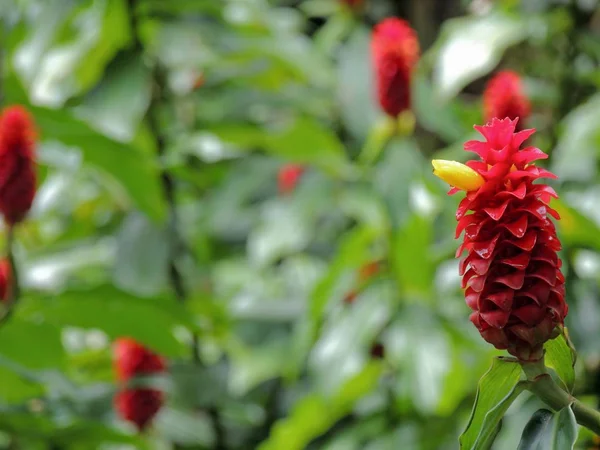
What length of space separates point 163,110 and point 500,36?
64cm

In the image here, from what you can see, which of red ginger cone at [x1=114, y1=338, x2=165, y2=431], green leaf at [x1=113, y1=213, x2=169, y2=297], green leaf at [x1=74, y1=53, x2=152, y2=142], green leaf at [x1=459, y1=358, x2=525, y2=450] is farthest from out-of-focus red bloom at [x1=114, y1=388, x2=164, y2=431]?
green leaf at [x1=459, y1=358, x2=525, y2=450]

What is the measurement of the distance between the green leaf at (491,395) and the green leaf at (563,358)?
4cm

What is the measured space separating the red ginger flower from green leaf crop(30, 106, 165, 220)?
82cm

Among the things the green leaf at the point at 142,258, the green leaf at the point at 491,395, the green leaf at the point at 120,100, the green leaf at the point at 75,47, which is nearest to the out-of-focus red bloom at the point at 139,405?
the green leaf at the point at 142,258

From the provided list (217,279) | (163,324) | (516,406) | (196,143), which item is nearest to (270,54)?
(196,143)

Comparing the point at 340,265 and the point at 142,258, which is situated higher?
the point at 340,265

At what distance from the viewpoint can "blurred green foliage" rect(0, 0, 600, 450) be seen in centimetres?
127

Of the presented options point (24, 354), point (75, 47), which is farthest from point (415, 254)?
point (75, 47)

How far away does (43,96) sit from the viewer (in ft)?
5.07

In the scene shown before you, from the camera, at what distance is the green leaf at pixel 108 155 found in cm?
128

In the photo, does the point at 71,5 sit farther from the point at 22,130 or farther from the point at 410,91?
the point at 410,91

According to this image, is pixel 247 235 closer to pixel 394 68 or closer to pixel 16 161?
pixel 394 68

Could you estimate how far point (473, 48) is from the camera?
1.52 metres

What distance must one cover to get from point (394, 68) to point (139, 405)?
0.68 m
